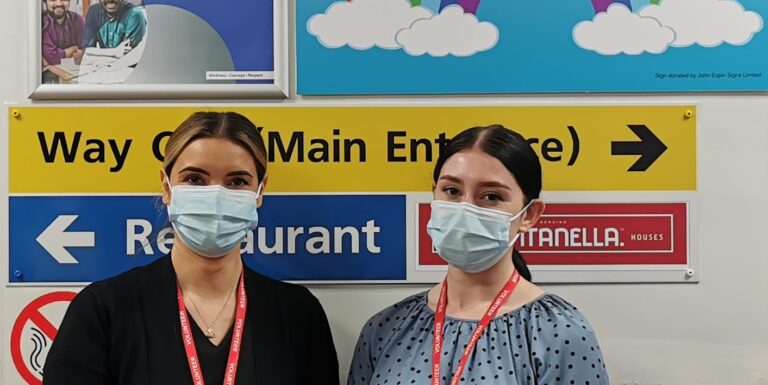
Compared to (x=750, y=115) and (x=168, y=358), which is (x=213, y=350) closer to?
(x=168, y=358)

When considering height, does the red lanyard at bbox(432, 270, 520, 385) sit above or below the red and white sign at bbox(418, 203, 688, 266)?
below

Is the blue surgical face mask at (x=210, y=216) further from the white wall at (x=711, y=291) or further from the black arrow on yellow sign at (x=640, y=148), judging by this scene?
the black arrow on yellow sign at (x=640, y=148)

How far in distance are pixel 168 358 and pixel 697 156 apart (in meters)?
1.31

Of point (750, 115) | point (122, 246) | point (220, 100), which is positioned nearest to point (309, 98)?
point (220, 100)

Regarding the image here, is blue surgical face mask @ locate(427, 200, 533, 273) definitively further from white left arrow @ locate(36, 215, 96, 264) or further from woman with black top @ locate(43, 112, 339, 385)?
white left arrow @ locate(36, 215, 96, 264)

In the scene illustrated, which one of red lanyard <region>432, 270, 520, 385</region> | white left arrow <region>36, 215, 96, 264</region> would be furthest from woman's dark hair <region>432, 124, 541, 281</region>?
white left arrow <region>36, 215, 96, 264</region>

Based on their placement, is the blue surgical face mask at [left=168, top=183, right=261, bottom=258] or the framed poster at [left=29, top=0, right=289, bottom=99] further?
the framed poster at [left=29, top=0, right=289, bottom=99]

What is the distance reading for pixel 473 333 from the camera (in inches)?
47.3

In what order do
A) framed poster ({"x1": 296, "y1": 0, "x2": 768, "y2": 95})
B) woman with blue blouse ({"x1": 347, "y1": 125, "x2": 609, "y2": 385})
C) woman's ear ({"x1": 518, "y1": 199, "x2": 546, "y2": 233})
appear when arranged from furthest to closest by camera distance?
framed poster ({"x1": 296, "y1": 0, "x2": 768, "y2": 95}) → woman's ear ({"x1": 518, "y1": 199, "x2": 546, "y2": 233}) → woman with blue blouse ({"x1": 347, "y1": 125, "x2": 609, "y2": 385})

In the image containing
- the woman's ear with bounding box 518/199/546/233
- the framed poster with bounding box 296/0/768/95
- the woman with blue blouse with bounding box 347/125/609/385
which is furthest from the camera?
the framed poster with bounding box 296/0/768/95

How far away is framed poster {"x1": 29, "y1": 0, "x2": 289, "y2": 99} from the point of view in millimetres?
1568

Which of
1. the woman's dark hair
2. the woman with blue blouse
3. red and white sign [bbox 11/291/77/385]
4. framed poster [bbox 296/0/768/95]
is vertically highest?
framed poster [bbox 296/0/768/95]

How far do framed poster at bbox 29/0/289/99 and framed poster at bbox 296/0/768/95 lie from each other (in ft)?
0.31

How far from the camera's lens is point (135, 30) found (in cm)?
158
